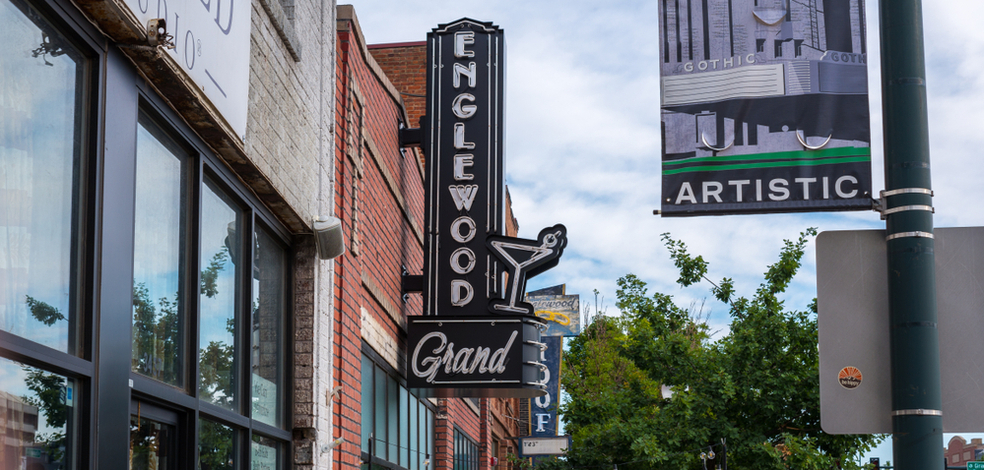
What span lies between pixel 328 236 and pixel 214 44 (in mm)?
2586

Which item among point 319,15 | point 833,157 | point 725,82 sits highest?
point 319,15

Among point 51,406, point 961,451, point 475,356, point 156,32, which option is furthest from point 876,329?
point 961,451

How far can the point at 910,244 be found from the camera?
412 centimetres

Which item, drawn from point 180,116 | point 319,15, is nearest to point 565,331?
point 319,15

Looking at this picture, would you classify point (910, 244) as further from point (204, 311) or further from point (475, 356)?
point (475, 356)

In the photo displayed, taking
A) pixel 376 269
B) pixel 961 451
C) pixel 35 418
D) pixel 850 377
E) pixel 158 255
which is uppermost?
pixel 376 269

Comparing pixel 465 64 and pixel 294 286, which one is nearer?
pixel 294 286

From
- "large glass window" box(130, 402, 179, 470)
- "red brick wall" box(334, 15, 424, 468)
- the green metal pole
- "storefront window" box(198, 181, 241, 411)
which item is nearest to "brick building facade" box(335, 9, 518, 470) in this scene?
"red brick wall" box(334, 15, 424, 468)

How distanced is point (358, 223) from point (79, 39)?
5.35m

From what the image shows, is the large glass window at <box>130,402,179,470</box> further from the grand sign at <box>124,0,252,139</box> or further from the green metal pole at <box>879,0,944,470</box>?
the green metal pole at <box>879,0,944,470</box>

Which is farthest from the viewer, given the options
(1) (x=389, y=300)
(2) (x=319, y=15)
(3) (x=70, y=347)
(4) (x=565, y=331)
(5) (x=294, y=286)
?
(4) (x=565, y=331)

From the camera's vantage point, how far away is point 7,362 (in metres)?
4.18

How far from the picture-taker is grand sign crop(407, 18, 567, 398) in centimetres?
1184

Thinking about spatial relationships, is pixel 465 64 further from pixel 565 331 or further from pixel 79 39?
pixel 565 331
